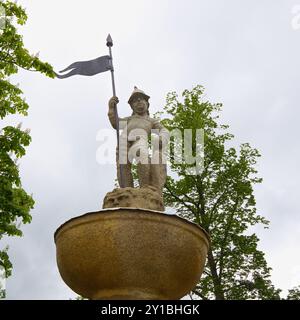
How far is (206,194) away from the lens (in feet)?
56.0

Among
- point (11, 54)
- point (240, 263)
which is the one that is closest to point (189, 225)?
point (11, 54)

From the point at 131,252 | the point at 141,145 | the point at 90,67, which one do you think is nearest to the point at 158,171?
the point at 141,145

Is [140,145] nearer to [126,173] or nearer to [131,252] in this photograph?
[126,173]

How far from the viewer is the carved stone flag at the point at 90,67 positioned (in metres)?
7.10

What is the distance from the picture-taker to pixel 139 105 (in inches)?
289

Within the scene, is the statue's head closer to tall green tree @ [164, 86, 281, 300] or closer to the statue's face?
the statue's face

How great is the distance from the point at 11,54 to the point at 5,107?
1356 millimetres

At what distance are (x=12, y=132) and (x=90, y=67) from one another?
3623 mm

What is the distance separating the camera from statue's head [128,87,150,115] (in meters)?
7.35

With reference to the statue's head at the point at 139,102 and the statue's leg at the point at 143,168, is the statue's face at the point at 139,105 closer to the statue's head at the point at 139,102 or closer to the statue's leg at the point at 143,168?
the statue's head at the point at 139,102

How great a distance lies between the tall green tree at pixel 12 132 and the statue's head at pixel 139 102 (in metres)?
3.47

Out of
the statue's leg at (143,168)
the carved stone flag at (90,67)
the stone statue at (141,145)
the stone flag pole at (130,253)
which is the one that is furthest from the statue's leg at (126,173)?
the stone flag pole at (130,253)

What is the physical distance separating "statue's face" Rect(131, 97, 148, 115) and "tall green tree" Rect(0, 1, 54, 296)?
3486 millimetres
